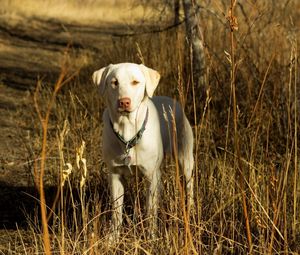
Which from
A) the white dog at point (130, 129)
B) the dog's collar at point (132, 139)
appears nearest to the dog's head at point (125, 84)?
the white dog at point (130, 129)

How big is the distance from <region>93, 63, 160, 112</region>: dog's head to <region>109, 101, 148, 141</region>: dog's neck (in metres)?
0.08

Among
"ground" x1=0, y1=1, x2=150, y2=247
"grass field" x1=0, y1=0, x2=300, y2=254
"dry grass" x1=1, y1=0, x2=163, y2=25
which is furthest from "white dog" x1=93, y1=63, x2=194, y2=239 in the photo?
"dry grass" x1=1, y1=0, x2=163, y2=25

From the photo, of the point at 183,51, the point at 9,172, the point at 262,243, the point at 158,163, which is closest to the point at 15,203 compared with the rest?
the point at 9,172

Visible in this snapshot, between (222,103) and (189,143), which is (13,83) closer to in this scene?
(222,103)

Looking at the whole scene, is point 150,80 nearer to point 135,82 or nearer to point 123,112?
point 135,82

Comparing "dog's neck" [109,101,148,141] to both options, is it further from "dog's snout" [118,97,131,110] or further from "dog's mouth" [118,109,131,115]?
"dog's snout" [118,97,131,110]

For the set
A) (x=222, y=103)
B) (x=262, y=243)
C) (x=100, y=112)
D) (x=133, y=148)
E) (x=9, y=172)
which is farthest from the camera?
(x=100, y=112)

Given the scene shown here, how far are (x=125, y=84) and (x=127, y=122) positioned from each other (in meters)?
0.26

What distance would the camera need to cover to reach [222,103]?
6.10 meters

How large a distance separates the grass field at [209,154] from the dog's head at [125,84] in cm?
21

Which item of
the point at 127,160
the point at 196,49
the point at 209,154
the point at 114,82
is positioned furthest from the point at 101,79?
the point at 196,49

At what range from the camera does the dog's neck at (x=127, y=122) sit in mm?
4012

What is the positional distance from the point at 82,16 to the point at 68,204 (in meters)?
13.4

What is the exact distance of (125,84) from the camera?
388 cm
